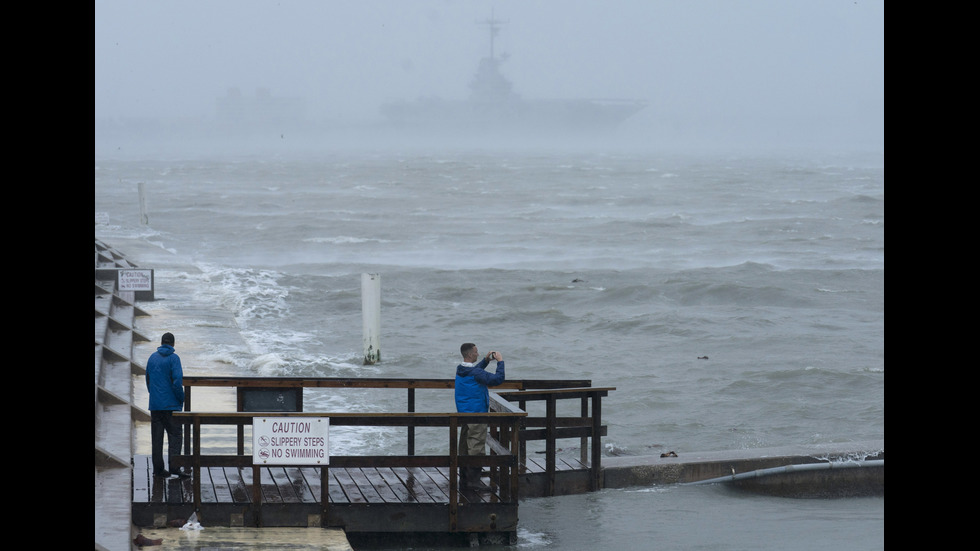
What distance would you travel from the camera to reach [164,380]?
869 centimetres

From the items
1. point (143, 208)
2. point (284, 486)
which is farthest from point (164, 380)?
point (143, 208)

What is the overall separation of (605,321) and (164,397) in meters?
20.7

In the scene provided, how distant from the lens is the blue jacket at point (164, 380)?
8.65m

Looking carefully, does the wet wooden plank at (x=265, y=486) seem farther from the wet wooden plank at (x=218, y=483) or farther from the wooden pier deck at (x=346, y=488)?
the wet wooden plank at (x=218, y=483)

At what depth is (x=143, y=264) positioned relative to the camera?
35750mm

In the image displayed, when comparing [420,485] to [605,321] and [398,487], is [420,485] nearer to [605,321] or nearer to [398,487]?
[398,487]

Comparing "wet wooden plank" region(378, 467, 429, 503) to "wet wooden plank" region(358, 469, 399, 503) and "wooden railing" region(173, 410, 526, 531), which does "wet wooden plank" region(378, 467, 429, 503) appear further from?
"wooden railing" region(173, 410, 526, 531)

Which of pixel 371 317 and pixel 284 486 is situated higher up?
pixel 371 317

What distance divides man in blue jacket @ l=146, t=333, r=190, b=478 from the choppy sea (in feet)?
9.92

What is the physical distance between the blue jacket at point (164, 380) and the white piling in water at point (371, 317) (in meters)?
12.0

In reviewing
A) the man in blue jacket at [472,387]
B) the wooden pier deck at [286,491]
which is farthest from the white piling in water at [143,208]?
the man in blue jacket at [472,387]
